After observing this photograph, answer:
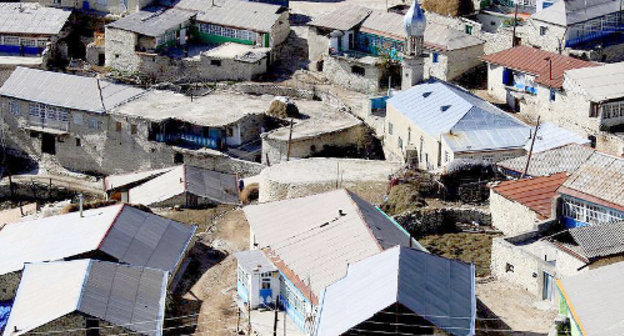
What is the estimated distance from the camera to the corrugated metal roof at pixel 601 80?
7669 centimetres

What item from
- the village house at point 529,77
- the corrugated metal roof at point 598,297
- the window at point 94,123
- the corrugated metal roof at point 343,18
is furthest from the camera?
the corrugated metal roof at point 343,18

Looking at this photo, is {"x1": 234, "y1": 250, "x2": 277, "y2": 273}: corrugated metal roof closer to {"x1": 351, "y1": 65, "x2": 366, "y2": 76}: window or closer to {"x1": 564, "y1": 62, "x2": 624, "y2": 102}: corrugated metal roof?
{"x1": 564, "y1": 62, "x2": 624, "y2": 102}: corrugated metal roof

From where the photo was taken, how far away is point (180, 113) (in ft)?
289

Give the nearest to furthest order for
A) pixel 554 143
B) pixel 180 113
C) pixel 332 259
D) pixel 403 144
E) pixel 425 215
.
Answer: pixel 332 259 → pixel 425 215 → pixel 554 143 → pixel 403 144 → pixel 180 113

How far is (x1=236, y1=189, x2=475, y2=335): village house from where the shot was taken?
56125mm

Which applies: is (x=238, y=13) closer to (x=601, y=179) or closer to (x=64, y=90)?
(x=64, y=90)

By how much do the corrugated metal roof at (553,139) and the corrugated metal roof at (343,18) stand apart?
19860 mm

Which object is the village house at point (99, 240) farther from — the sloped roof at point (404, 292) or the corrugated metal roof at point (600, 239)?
the corrugated metal roof at point (600, 239)

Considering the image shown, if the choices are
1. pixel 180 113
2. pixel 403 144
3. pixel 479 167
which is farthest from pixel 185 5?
pixel 479 167

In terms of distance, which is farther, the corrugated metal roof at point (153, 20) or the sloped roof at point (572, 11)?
the corrugated metal roof at point (153, 20)

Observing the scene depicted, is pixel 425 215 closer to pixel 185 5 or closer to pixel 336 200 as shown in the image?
pixel 336 200

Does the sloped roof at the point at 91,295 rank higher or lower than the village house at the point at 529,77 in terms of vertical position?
lower

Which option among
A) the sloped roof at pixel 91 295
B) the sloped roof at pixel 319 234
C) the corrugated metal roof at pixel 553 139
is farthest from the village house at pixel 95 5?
the sloped roof at pixel 91 295

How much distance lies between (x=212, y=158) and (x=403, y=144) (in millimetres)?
12182
